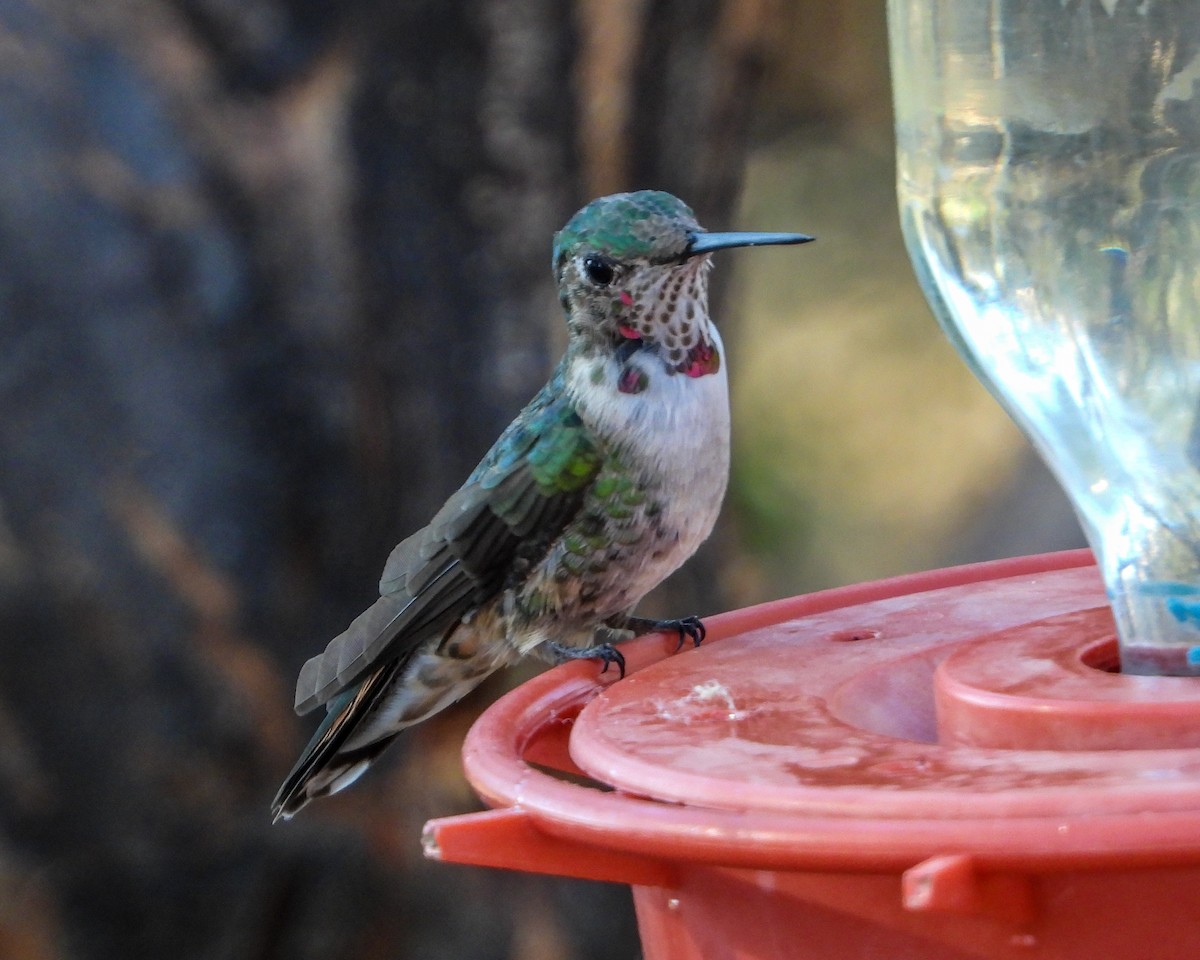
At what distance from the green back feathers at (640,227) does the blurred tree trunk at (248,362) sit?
2.30 ft

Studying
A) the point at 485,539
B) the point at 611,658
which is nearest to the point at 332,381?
the point at 485,539

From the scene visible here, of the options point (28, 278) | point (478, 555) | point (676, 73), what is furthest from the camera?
point (676, 73)

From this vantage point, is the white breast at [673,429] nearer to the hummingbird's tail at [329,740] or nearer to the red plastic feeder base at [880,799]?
the hummingbird's tail at [329,740]

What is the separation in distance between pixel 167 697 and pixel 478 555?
34.2 inches

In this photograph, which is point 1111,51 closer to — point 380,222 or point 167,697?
point 380,222

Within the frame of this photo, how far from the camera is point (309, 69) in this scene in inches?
93.9

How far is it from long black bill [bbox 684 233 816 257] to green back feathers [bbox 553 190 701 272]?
0.01 meters

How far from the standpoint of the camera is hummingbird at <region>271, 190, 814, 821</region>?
1821 millimetres

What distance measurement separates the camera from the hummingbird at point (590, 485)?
182 cm

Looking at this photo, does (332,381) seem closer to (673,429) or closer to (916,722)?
(673,429)

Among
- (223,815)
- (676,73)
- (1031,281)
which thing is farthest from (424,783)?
(1031,281)

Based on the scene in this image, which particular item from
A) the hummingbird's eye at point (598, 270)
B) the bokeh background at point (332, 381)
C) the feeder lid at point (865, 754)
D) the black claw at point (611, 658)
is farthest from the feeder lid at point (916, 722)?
the bokeh background at point (332, 381)

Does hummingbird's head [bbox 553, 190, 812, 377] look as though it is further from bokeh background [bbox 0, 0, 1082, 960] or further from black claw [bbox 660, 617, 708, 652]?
bokeh background [bbox 0, 0, 1082, 960]

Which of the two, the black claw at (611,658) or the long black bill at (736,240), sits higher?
the long black bill at (736,240)
